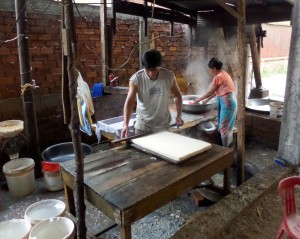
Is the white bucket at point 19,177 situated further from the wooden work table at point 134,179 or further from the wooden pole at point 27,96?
the wooden work table at point 134,179

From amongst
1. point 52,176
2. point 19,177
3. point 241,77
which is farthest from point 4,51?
point 241,77

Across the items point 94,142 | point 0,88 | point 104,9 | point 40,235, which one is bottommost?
point 94,142

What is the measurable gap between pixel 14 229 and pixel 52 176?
6.00 ft

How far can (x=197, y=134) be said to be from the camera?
5.20 m

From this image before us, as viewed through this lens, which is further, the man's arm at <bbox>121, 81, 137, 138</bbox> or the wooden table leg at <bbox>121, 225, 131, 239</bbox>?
the man's arm at <bbox>121, 81, 137, 138</bbox>

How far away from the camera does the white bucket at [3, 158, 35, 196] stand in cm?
403

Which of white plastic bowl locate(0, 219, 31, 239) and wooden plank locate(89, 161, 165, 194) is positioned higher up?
wooden plank locate(89, 161, 165, 194)

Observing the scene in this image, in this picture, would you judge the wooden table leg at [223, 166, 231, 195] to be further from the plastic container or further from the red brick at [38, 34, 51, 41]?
the red brick at [38, 34, 51, 41]

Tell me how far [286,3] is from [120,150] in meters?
4.17

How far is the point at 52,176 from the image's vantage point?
420 cm

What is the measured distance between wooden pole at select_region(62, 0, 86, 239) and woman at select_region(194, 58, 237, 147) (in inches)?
138

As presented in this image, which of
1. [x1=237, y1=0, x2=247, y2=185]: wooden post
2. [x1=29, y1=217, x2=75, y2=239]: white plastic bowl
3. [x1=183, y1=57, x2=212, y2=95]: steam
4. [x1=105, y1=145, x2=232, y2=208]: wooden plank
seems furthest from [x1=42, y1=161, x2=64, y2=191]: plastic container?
[x1=183, y1=57, x2=212, y2=95]: steam

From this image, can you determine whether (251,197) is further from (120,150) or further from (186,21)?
(186,21)

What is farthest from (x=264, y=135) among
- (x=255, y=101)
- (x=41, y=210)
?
(x=41, y=210)
